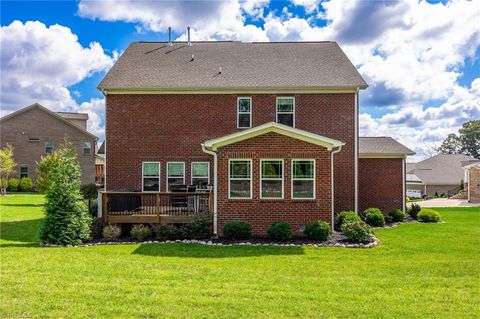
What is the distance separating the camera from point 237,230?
12469mm

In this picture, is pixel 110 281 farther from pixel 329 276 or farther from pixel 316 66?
pixel 316 66

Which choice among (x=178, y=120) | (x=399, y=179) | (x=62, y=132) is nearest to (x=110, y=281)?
(x=178, y=120)

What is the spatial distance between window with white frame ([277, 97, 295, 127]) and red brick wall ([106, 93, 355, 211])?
0.78ft

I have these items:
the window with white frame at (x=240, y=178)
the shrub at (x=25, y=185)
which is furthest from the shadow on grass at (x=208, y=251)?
the shrub at (x=25, y=185)

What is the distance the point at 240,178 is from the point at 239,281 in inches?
245

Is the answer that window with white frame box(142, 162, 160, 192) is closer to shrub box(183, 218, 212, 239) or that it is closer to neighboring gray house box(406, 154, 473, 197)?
shrub box(183, 218, 212, 239)

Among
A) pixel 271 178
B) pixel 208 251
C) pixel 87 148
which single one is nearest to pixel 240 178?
pixel 271 178

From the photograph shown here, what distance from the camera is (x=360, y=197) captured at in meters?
18.9

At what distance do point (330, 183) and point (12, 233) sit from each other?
12.1 metres

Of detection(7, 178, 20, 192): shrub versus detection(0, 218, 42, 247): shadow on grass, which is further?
detection(7, 178, 20, 192): shrub

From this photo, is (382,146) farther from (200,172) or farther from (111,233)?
(111,233)

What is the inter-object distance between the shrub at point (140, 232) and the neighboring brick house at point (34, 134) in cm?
3310

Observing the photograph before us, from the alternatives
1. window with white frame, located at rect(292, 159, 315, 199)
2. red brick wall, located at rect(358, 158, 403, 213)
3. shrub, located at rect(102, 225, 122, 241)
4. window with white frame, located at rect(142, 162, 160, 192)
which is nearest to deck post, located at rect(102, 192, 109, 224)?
shrub, located at rect(102, 225, 122, 241)

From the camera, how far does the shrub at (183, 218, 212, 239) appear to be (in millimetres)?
12742
